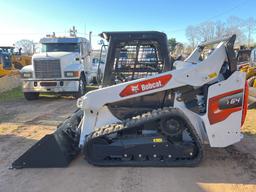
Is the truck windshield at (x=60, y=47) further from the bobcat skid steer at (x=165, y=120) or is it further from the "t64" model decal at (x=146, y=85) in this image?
the "t64" model decal at (x=146, y=85)

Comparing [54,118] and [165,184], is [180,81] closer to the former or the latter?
[165,184]

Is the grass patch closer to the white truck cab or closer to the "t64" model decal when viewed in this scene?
the white truck cab

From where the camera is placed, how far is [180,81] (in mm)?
4805

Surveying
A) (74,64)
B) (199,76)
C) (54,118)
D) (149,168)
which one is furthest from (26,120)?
(199,76)

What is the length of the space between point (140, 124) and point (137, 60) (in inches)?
45.6

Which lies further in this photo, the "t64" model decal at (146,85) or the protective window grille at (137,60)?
the protective window grille at (137,60)

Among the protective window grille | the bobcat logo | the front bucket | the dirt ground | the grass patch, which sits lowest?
the grass patch

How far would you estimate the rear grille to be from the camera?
12.2 metres

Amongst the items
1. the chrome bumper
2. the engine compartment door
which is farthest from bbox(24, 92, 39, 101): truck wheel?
the engine compartment door

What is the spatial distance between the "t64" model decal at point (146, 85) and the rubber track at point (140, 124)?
374 mm

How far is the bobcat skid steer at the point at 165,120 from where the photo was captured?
4.75m

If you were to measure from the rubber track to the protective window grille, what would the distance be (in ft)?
2.61

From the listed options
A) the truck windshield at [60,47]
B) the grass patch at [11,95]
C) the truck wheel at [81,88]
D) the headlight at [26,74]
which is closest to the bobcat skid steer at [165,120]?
the truck wheel at [81,88]

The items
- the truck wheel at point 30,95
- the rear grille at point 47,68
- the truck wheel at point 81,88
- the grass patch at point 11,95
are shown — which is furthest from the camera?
the grass patch at point 11,95
